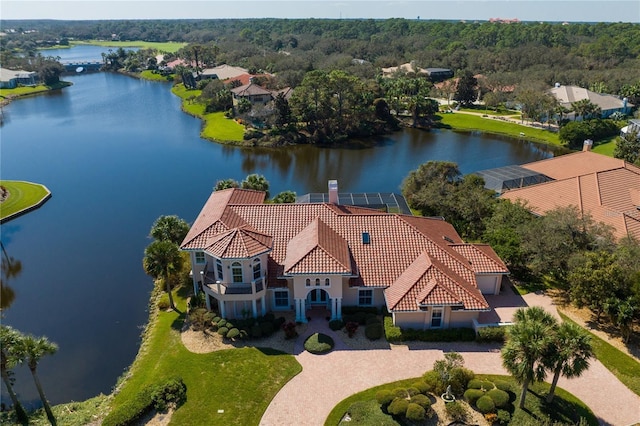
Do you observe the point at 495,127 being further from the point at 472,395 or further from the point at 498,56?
the point at 472,395

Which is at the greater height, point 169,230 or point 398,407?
point 169,230

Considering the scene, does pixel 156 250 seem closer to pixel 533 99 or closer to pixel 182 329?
pixel 182 329

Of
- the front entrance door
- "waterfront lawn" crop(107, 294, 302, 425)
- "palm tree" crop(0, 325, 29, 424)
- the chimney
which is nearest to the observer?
"palm tree" crop(0, 325, 29, 424)

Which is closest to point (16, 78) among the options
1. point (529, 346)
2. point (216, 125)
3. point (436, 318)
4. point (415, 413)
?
point (216, 125)

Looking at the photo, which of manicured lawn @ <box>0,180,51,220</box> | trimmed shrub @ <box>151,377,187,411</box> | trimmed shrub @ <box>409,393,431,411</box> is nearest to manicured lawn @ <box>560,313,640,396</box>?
trimmed shrub @ <box>409,393,431,411</box>

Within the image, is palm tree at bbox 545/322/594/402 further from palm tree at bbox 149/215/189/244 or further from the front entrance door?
palm tree at bbox 149/215/189/244

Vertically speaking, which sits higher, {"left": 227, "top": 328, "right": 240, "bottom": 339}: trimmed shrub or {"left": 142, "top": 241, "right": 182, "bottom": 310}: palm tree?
{"left": 142, "top": 241, "right": 182, "bottom": 310}: palm tree

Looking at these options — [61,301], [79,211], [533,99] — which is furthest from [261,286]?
[533,99]
